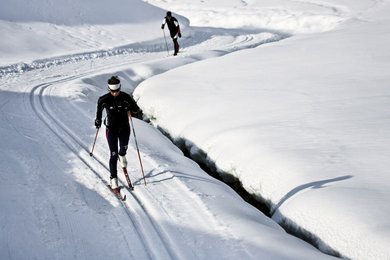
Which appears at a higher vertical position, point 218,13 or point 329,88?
point 218,13

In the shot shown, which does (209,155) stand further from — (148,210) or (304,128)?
(148,210)

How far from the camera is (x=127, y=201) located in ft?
22.8

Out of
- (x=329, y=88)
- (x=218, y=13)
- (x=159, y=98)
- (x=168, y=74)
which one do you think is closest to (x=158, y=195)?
(x=159, y=98)

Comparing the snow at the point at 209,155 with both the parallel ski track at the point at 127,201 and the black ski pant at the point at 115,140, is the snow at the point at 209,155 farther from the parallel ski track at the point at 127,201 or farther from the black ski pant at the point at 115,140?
the black ski pant at the point at 115,140

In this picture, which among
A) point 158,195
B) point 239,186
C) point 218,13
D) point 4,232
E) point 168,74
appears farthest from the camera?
point 218,13

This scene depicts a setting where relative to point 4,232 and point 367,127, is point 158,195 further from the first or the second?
point 367,127

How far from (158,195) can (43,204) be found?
179 centimetres

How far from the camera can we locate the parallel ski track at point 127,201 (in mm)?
5695

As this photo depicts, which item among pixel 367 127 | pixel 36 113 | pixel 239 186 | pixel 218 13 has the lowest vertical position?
pixel 239 186

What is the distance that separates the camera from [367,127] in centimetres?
925

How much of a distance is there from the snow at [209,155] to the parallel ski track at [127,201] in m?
0.03

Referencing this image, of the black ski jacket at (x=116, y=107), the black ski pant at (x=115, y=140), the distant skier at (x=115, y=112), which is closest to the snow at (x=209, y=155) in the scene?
the black ski pant at (x=115, y=140)

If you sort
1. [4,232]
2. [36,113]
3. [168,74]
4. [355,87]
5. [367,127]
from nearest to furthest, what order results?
[4,232], [367,127], [36,113], [355,87], [168,74]

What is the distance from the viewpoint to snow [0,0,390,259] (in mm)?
5918
